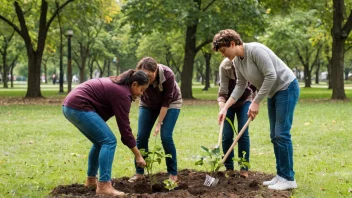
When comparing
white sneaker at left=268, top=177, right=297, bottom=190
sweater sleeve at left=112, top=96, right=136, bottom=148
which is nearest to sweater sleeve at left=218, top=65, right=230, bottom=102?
white sneaker at left=268, top=177, right=297, bottom=190

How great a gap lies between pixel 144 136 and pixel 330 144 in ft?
15.0

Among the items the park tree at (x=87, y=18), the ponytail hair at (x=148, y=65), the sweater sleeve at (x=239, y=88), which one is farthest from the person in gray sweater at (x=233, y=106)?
the park tree at (x=87, y=18)

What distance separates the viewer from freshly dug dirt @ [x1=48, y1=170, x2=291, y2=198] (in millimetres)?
5090

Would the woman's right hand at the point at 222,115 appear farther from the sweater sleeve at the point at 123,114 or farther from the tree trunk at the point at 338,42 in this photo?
the tree trunk at the point at 338,42

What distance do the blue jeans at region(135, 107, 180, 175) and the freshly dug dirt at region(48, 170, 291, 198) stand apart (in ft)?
0.83

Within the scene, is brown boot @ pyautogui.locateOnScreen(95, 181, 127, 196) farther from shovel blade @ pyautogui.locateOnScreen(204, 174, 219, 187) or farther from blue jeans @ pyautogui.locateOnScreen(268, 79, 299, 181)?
blue jeans @ pyautogui.locateOnScreen(268, 79, 299, 181)

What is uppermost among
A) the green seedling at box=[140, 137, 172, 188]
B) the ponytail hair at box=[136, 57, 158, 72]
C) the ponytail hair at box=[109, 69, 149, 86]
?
the ponytail hair at box=[136, 57, 158, 72]

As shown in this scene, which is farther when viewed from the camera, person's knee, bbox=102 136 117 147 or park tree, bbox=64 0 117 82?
park tree, bbox=64 0 117 82

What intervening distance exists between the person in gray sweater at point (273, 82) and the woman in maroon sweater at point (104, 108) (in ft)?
3.40

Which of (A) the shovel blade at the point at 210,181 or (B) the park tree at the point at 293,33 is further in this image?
(B) the park tree at the point at 293,33

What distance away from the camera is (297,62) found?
50.7m

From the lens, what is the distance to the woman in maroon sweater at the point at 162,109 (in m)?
5.65

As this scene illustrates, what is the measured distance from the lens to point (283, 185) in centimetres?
542

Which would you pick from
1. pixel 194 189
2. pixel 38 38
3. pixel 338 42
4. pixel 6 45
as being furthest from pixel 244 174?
pixel 6 45
